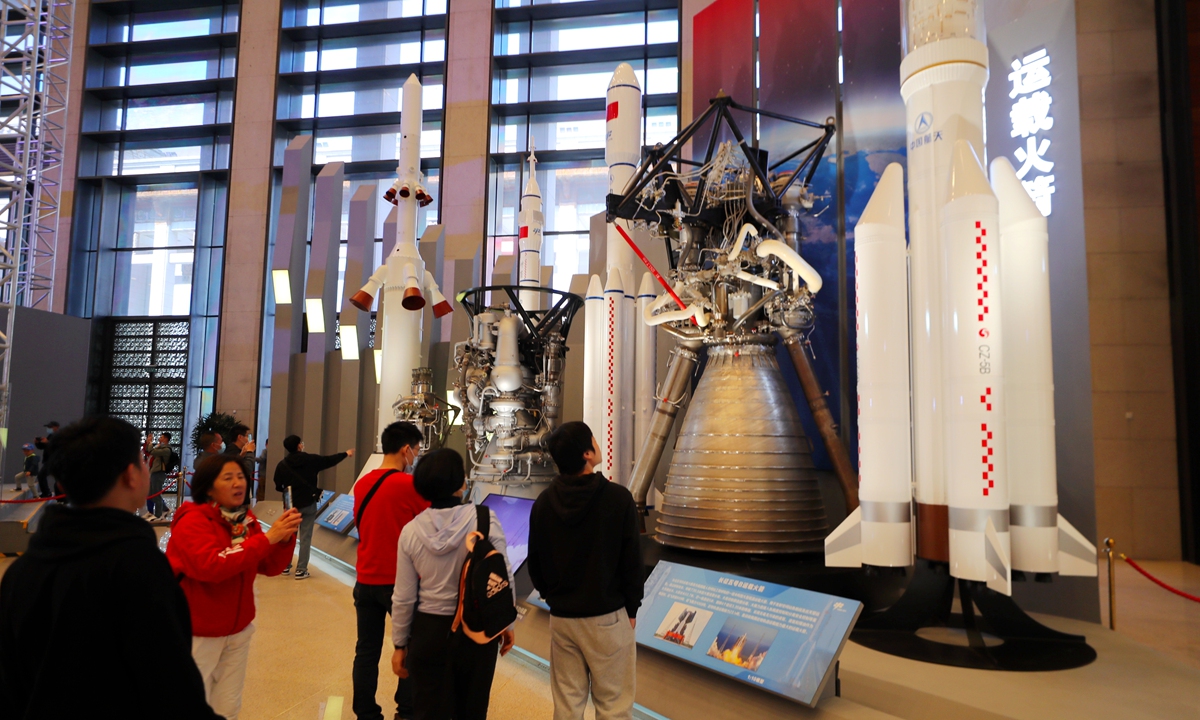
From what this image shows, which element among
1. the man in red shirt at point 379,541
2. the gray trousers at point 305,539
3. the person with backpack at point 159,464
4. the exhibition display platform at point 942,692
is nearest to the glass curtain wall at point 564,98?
the person with backpack at point 159,464

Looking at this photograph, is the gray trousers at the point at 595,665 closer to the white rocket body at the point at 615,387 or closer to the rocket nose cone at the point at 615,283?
the white rocket body at the point at 615,387

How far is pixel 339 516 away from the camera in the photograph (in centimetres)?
1088

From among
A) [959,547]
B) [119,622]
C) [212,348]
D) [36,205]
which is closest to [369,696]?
[119,622]

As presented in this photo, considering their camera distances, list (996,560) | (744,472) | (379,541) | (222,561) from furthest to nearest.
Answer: (744,472) < (996,560) < (379,541) < (222,561)

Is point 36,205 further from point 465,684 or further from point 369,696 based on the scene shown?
point 465,684

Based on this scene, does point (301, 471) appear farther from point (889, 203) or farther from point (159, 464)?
point (159, 464)

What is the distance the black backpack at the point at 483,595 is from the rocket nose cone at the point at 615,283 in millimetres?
5759

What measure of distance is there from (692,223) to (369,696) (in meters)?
4.90

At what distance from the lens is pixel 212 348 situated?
21234 millimetres

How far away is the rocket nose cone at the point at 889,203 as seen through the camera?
5.14 metres

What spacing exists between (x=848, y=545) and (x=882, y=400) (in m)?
1.07

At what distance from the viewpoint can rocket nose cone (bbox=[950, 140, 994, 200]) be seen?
469 cm

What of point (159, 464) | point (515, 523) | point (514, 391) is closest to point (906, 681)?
point (515, 523)

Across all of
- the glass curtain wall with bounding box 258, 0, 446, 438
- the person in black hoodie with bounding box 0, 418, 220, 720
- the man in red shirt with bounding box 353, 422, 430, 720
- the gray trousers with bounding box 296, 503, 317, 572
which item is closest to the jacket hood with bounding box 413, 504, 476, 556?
the man in red shirt with bounding box 353, 422, 430, 720
